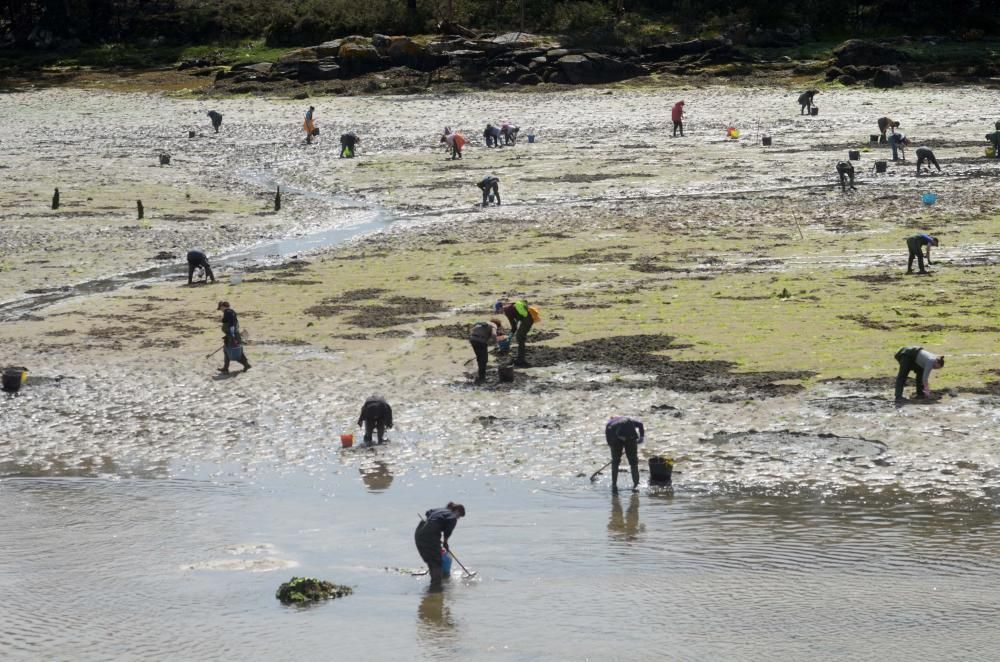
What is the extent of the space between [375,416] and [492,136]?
35.8 meters

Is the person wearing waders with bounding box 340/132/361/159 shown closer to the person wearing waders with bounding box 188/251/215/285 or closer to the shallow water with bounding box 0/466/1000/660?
the person wearing waders with bounding box 188/251/215/285

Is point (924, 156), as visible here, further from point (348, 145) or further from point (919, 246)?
point (348, 145)

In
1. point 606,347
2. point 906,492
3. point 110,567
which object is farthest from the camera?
point 606,347

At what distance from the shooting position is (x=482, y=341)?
2147 centimetres

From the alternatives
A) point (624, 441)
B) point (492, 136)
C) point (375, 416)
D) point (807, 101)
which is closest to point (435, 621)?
point (624, 441)

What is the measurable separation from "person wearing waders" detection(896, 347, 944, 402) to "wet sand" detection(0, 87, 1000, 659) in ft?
0.91

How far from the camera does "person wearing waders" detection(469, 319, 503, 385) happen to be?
842 inches

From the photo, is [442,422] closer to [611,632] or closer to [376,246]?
[611,632]

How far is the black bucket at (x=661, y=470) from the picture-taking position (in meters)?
16.7

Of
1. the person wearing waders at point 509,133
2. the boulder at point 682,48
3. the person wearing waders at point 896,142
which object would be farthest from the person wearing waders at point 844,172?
the boulder at point 682,48

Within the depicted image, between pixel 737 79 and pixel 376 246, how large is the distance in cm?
3643

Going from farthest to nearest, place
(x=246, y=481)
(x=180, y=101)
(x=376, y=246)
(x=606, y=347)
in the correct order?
(x=180, y=101) < (x=376, y=246) < (x=606, y=347) < (x=246, y=481)

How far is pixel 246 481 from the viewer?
1773 cm

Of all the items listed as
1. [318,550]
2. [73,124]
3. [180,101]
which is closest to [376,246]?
[318,550]
